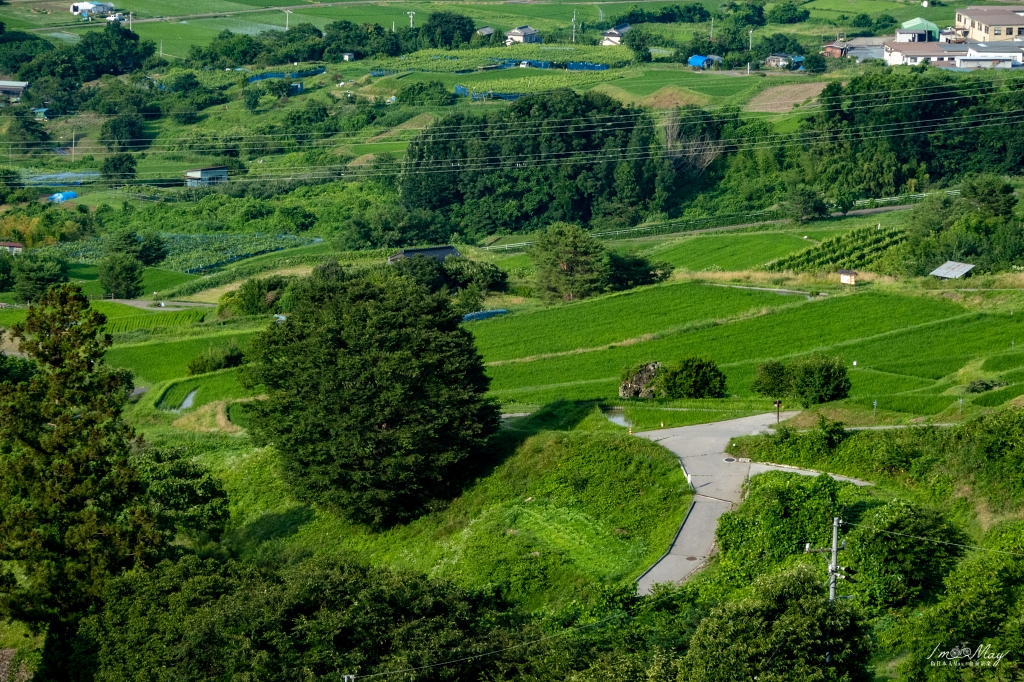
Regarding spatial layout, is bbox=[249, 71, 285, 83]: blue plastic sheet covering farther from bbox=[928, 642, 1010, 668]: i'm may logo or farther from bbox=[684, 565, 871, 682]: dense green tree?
bbox=[928, 642, 1010, 668]: i'm may logo

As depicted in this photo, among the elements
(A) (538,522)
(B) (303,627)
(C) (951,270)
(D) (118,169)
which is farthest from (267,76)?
(B) (303,627)

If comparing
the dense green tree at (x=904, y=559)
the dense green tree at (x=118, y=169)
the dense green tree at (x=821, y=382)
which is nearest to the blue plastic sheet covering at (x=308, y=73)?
the dense green tree at (x=118, y=169)

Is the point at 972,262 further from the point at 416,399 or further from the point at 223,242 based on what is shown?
the point at 223,242

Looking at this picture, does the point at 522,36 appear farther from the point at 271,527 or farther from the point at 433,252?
the point at 271,527

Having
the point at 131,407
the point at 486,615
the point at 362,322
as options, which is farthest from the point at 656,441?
the point at 131,407

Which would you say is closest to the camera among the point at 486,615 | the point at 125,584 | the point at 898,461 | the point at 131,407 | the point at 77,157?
the point at 486,615

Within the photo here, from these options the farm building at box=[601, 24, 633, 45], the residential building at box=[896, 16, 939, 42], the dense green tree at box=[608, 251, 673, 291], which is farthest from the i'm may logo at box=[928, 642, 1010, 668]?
the farm building at box=[601, 24, 633, 45]

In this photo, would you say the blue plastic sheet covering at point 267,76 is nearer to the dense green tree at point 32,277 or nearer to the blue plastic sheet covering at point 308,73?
the blue plastic sheet covering at point 308,73
